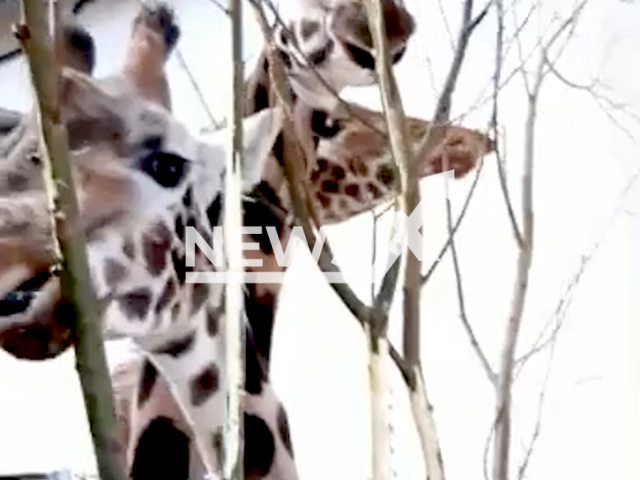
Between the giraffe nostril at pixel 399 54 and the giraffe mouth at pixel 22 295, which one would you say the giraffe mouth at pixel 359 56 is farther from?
the giraffe mouth at pixel 22 295

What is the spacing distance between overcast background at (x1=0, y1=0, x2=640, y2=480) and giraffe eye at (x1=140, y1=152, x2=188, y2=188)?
0.12ft

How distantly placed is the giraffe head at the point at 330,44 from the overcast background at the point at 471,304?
0.02 metres

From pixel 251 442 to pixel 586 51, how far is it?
42 centimetres

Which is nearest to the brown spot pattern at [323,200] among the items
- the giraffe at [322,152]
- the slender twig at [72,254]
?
the giraffe at [322,152]

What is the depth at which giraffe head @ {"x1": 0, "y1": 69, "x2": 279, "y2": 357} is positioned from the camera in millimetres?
799

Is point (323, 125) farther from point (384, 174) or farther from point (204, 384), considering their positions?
point (204, 384)

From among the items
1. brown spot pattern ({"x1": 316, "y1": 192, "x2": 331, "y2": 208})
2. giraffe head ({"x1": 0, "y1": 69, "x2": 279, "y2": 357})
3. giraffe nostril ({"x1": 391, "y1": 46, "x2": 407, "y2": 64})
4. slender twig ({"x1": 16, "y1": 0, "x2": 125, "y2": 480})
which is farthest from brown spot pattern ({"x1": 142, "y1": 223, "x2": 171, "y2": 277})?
slender twig ({"x1": 16, "y1": 0, "x2": 125, "y2": 480})

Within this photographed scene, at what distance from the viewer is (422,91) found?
929 mm

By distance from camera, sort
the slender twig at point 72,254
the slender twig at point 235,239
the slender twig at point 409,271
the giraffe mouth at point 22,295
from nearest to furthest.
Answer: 1. the slender twig at point 72,254
2. the slender twig at point 235,239
3. the slender twig at point 409,271
4. the giraffe mouth at point 22,295

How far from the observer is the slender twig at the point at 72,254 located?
1.21 feet

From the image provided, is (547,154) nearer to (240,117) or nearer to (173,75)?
(173,75)

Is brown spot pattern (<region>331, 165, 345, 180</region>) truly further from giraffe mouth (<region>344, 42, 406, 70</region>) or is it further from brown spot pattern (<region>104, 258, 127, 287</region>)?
brown spot pattern (<region>104, 258, 127, 287</region>)

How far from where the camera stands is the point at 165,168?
35.0 inches

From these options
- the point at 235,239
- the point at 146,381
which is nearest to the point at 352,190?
the point at 146,381
